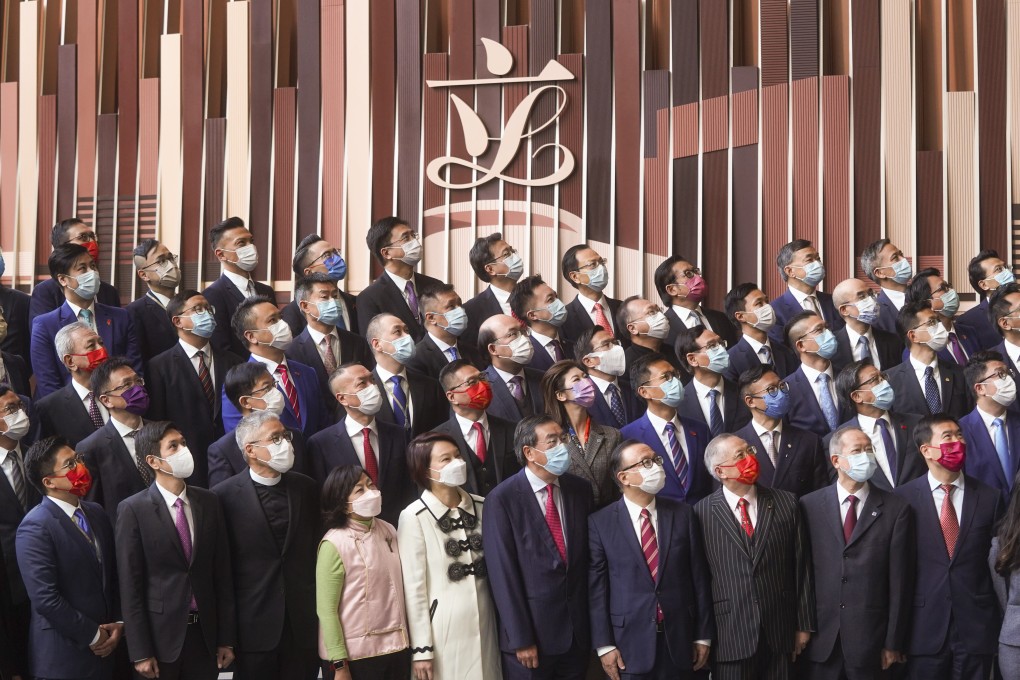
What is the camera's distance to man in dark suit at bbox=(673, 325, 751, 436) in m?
5.92

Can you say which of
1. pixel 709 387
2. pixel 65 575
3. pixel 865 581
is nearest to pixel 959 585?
pixel 865 581

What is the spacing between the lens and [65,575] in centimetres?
471

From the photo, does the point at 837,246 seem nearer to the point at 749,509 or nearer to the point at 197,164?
the point at 749,509

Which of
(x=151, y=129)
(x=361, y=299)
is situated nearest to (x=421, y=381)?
(x=361, y=299)

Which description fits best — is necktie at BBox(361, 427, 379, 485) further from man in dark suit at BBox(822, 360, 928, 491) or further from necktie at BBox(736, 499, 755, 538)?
man in dark suit at BBox(822, 360, 928, 491)

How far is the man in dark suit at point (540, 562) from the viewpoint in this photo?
4852 millimetres

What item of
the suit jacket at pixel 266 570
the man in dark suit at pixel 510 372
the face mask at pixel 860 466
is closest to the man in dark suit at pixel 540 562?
the suit jacket at pixel 266 570

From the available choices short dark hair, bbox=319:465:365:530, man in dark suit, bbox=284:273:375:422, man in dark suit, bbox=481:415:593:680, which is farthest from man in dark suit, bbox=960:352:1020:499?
man in dark suit, bbox=284:273:375:422

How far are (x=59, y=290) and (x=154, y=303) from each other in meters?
0.46

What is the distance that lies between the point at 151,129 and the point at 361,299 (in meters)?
2.79

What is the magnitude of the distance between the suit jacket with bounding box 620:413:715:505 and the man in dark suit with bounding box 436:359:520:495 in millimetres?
469

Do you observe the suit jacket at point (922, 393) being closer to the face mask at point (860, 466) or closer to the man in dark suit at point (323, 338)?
the face mask at point (860, 466)

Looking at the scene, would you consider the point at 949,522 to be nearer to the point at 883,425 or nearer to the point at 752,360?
the point at 883,425

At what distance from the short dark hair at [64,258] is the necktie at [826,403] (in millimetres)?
3295
